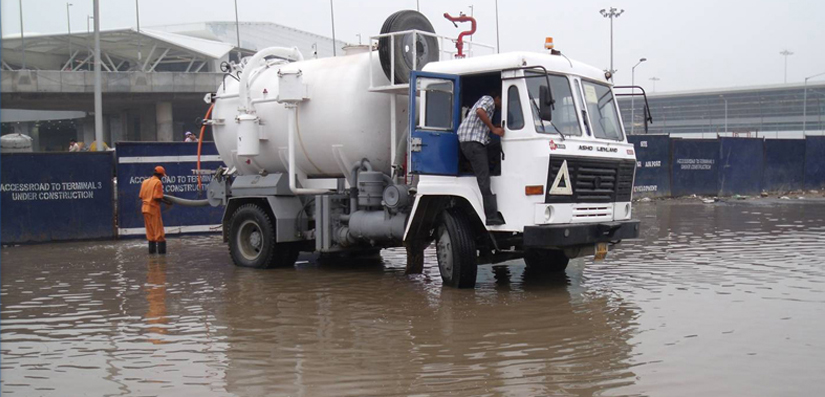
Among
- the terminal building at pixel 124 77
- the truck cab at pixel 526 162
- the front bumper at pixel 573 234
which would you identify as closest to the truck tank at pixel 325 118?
the truck cab at pixel 526 162

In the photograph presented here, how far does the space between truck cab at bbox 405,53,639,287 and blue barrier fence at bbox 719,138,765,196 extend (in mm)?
19751

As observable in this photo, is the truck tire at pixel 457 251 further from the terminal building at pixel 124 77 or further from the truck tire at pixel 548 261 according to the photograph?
the terminal building at pixel 124 77

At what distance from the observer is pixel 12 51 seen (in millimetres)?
63656

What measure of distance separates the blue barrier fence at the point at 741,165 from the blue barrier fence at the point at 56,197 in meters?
20.0

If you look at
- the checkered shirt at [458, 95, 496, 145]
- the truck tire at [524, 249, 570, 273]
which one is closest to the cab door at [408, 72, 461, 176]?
the checkered shirt at [458, 95, 496, 145]

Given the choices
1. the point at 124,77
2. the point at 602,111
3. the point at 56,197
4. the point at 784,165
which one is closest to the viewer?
the point at 602,111

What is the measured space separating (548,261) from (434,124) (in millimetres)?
2831

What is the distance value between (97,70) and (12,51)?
45472 mm

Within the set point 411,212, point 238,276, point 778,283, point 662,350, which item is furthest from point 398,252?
point 662,350

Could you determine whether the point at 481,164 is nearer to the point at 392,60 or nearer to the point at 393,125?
the point at 393,125

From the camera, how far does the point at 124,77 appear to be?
163ft

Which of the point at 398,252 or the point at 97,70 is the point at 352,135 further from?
the point at 97,70

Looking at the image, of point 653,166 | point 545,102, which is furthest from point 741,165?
point 545,102

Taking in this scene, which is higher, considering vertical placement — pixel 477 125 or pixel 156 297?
pixel 477 125
